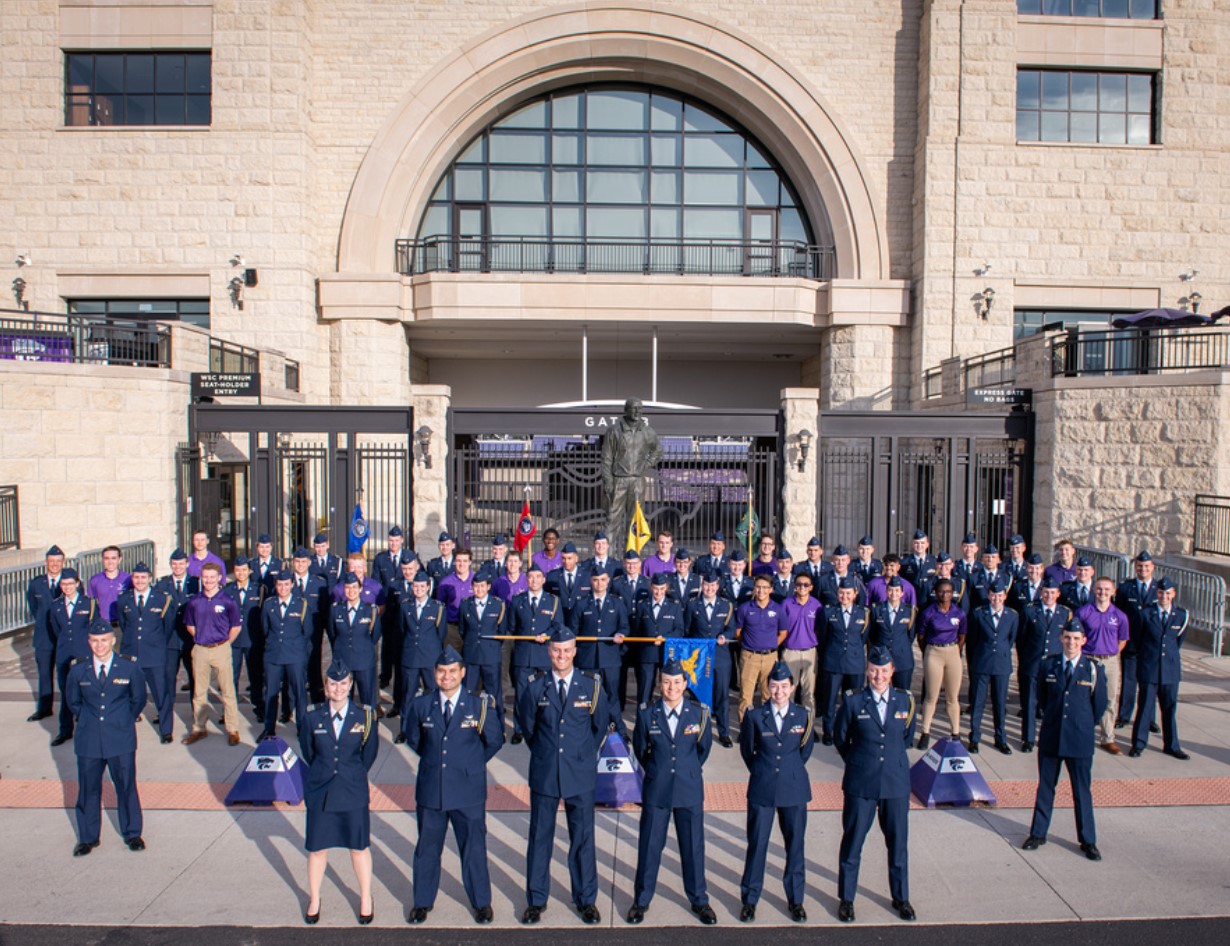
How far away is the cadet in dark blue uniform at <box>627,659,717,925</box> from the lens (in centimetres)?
546

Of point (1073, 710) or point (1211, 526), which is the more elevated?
point (1211, 526)

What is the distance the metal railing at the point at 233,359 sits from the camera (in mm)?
17484

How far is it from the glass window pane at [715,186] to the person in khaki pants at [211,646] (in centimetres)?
1797

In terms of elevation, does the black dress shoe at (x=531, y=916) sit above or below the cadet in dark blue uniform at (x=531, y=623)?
below

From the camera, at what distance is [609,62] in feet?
72.6

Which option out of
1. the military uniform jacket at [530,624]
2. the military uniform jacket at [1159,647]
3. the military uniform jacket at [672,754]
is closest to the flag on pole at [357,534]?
the military uniform jacket at [530,624]

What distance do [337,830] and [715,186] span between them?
2096cm

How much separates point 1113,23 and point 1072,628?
65.6 feet

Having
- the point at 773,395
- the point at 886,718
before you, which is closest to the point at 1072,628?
the point at 886,718

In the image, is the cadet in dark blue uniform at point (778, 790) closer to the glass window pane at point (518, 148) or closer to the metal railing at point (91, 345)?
the metal railing at point (91, 345)

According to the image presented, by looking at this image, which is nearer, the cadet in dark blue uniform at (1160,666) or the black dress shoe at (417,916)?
the black dress shoe at (417,916)

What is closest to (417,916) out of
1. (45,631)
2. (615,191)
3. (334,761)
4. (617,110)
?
(334,761)

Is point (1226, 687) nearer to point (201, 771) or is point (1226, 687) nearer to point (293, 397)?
point (201, 771)

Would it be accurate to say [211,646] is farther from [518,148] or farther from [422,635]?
[518,148]
